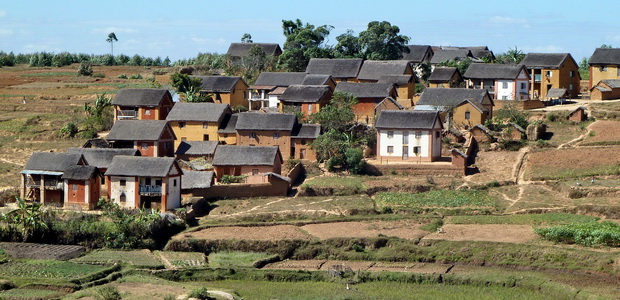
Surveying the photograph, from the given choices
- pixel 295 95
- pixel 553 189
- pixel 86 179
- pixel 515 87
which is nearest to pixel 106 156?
pixel 86 179

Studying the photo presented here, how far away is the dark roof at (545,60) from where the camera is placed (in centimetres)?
8400

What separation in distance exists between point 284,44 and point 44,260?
1813 inches

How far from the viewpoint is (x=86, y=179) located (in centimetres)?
5897

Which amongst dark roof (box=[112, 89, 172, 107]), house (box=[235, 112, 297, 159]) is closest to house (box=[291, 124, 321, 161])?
house (box=[235, 112, 297, 159])

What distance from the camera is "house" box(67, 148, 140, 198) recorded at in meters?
61.4

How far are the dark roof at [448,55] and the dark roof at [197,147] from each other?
36.3 meters

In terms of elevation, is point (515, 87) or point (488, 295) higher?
point (515, 87)

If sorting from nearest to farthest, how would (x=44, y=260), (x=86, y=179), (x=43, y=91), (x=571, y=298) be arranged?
1. (x=571, y=298)
2. (x=44, y=260)
3. (x=86, y=179)
4. (x=43, y=91)

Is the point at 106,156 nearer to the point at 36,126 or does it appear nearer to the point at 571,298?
the point at 36,126

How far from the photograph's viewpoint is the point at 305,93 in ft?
250

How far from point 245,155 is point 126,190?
816 cm

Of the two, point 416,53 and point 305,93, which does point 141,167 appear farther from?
point 416,53

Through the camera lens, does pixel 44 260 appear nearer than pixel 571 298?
No

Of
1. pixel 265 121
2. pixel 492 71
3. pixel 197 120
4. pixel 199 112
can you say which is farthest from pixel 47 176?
pixel 492 71
